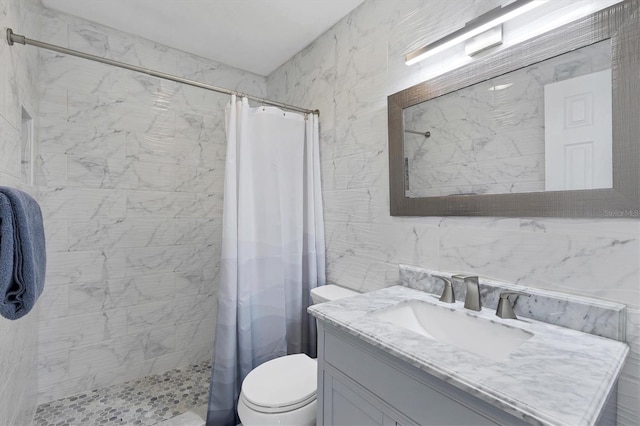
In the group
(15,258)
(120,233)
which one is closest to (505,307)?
(15,258)

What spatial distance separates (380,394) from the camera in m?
0.91

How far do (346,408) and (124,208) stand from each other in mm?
2012

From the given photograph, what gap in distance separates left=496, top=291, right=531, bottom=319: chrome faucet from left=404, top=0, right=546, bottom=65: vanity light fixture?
→ 3.27ft

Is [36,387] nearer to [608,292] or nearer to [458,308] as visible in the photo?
[458,308]

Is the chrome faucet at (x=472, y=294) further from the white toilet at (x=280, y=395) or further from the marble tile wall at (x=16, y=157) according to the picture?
the marble tile wall at (x=16, y=157)

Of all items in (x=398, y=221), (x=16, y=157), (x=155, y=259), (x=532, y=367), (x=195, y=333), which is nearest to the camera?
(x=532, y=367)

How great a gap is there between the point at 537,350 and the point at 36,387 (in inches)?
105

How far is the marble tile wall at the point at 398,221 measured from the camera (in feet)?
3.02

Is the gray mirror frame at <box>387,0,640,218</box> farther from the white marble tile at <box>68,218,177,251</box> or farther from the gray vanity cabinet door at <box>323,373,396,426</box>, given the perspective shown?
the white marble tile at <box>68,218,177,251</box>

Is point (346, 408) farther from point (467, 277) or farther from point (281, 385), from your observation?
point (467, 277)

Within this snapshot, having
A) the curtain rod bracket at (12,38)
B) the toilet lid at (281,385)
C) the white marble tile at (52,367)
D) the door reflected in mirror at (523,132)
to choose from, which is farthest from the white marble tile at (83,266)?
the door reflected in mirror at (523,132)

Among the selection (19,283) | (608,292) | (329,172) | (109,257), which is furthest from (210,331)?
(608,292)

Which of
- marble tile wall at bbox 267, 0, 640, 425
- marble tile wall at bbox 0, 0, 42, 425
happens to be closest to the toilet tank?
marble tile wall at bbox 267, 0, 640, 425

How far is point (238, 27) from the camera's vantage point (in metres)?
2.03
